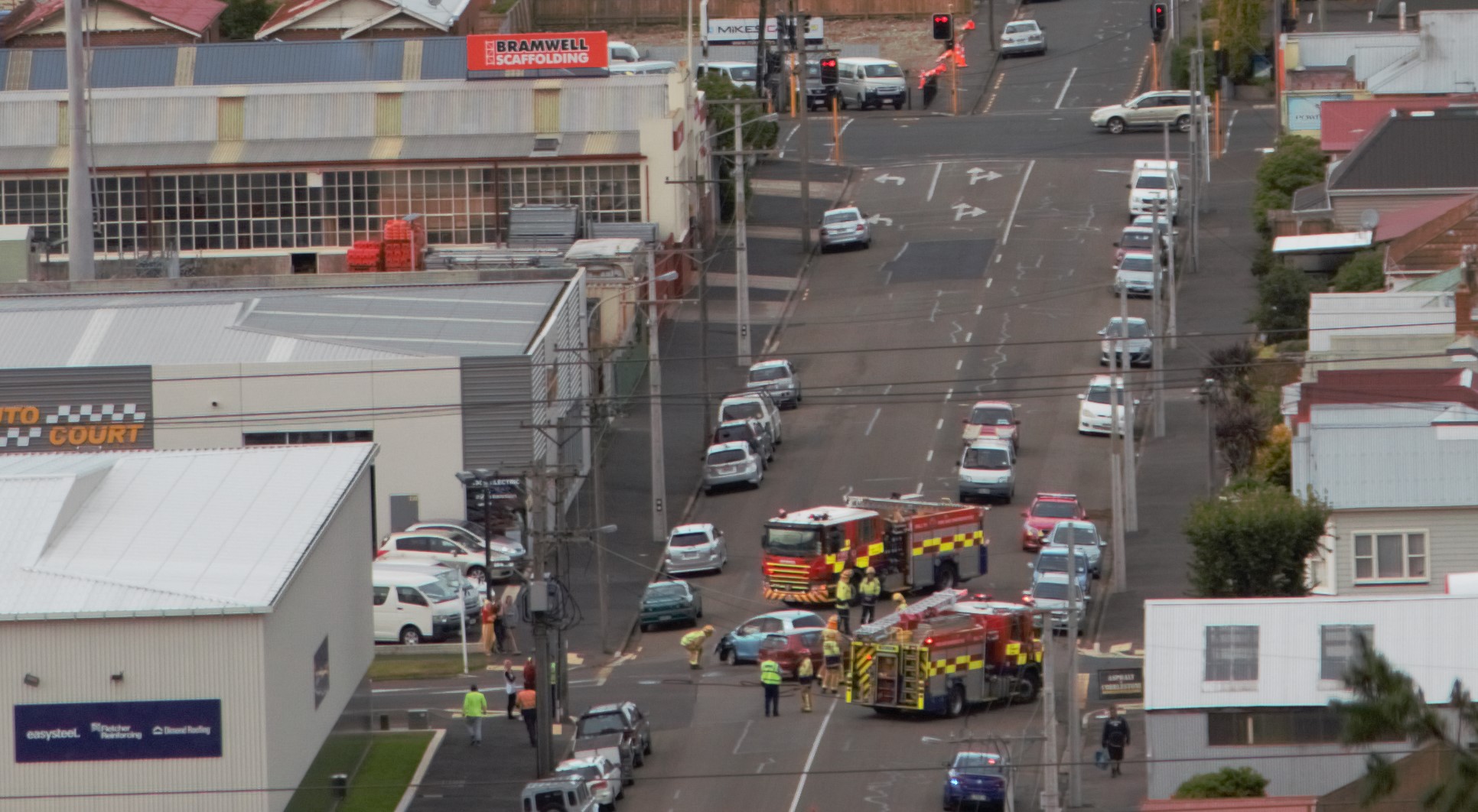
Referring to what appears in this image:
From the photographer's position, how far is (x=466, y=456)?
63281 millimetres

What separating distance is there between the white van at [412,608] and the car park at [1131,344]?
21303mm

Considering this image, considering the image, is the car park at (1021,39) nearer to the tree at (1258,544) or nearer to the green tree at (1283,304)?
the green tree at (1283,304)

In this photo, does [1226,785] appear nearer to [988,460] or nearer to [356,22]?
[988,460]

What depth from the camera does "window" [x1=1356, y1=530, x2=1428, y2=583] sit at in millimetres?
52656

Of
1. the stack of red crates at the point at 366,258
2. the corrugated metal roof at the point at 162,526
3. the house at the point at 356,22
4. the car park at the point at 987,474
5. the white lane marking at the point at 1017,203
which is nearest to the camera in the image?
the corrugated metal roof at the point at 162,526

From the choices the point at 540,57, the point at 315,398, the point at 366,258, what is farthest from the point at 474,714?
the point at 540,57

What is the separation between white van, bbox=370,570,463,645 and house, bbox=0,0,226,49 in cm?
5229

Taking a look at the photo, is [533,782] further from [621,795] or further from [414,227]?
[414,227]

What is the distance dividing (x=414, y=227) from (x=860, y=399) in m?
18.3

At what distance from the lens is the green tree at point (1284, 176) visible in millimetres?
83188

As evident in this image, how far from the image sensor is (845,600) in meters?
55.3

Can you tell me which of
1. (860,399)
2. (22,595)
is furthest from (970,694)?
(860,399)

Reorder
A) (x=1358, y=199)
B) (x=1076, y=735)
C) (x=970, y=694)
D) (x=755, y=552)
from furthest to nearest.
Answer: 1. (x=1358, y=199)
2. (x=755, y=552)
3. (x=970, y=694)
4. (x=1076, y=735)

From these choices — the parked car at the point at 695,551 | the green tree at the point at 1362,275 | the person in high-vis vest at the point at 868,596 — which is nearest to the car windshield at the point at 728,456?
the parked car at the point at 695,551
